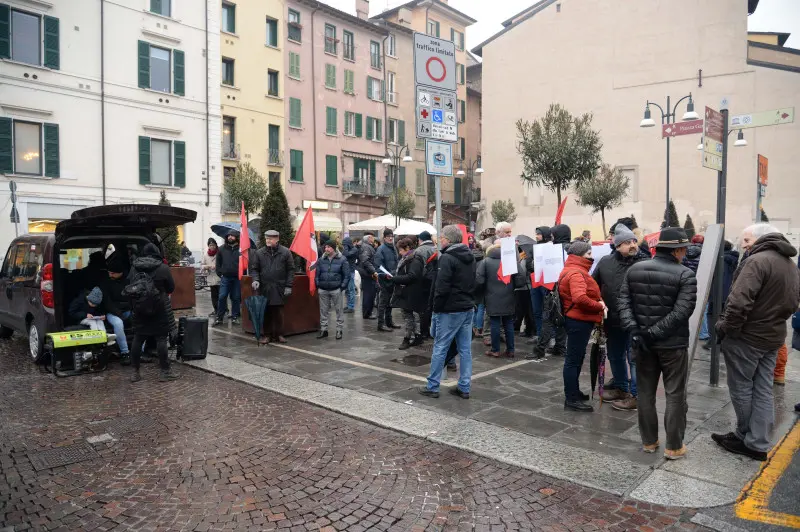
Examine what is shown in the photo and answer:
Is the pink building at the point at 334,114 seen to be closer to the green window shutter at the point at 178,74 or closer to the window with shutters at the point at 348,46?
the window with shutters at the point at 348,46

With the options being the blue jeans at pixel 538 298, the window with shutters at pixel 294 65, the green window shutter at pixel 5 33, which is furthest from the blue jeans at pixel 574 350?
the window with shutters at pixel 294 65

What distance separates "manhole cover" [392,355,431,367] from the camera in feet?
26.2

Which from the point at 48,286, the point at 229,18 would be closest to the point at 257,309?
the point at 48,286

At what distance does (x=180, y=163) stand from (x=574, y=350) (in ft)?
80.2

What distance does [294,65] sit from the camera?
33.5m

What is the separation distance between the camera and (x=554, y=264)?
26.0ft

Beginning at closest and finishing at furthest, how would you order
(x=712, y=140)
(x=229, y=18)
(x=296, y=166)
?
(x=712, y=140)
(x=229, y=18)
(x=296, y=166)

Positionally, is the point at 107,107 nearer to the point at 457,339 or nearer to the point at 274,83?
the point at 274,83

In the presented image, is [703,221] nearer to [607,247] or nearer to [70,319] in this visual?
[607,247]

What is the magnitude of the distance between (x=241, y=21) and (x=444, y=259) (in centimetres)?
2861

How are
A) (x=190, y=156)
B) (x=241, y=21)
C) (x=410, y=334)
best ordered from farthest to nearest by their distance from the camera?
(x=241, y=21)
(x=190, y=156)
(x=410, y=334)

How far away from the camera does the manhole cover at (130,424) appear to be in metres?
5.32

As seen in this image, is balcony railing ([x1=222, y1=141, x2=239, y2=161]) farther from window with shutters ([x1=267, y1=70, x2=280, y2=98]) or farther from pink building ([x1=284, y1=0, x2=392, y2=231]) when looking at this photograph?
window with shutters ([x1=267, y1=70, x2=280, y2=98])

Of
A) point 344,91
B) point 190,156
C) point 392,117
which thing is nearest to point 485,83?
point 392,117
